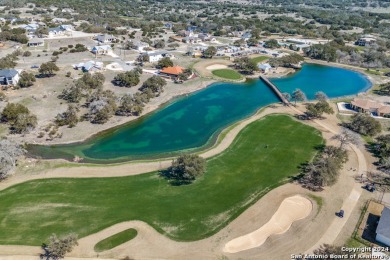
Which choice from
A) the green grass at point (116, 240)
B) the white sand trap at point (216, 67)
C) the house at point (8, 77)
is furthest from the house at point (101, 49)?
the green grass at point (116, 240)

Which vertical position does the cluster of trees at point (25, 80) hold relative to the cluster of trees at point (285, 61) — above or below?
below

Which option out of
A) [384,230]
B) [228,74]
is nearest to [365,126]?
[384,230]

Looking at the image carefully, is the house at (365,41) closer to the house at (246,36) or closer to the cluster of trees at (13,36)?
the house at (246,36)

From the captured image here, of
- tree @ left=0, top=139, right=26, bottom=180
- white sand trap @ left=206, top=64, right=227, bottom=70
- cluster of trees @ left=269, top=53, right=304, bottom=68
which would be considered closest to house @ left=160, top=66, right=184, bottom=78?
white sand trap @ left=206, top=64, right=227, bottom=70

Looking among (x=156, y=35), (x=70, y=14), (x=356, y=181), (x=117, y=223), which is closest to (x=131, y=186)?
(x=117, y=223)

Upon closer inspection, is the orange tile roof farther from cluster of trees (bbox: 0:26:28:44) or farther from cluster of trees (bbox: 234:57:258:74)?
cluster of trees (bbox: 0:26:28:44)

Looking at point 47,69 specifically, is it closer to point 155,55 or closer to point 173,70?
point 173,70
